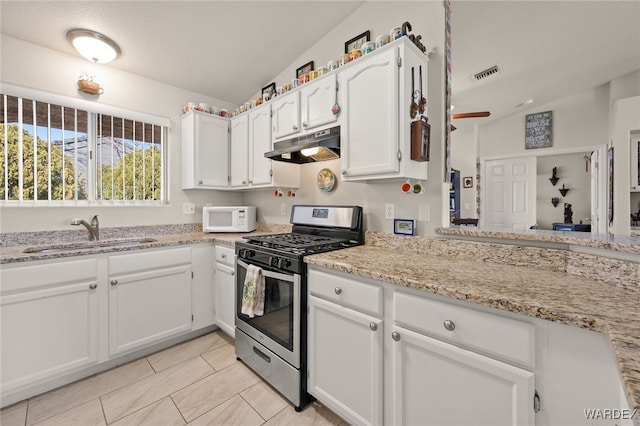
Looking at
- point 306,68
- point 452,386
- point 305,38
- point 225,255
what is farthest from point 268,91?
point 452,386

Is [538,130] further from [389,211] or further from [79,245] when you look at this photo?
[79,245]

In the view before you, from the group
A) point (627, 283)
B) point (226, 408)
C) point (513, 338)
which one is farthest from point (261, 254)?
point (627, 283)

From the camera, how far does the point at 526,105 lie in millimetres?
1711

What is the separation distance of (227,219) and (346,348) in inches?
76.1

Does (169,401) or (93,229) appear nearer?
(169,401)

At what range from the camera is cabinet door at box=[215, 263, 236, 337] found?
2.27 metres

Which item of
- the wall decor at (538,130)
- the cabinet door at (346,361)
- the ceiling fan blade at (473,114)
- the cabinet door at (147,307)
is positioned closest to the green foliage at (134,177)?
the cabinet door at (147,307)

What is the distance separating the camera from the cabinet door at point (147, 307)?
1966 millimetres

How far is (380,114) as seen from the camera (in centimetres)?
166

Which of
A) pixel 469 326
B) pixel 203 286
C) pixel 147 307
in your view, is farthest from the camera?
pixel 203 286

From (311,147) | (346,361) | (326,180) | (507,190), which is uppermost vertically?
(311,147)

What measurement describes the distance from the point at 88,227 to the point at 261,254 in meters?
1.60

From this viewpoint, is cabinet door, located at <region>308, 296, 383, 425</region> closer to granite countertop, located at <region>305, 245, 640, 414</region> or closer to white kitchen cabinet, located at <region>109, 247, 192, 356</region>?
granite countertop, located at <region>305, 245, 640, 414</region>

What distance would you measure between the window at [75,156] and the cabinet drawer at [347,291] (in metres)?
2.20
